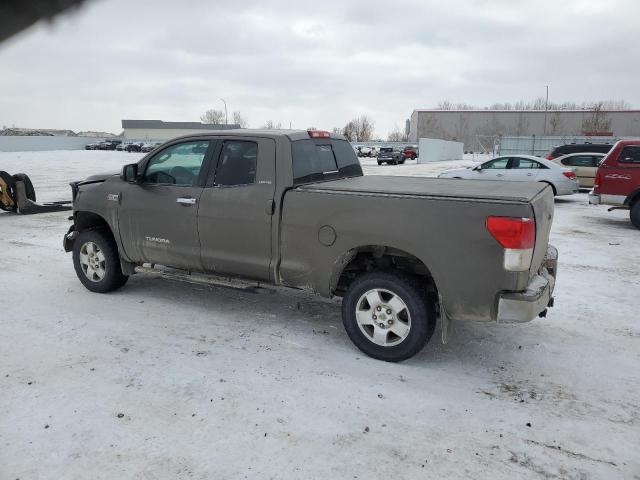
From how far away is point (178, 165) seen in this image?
16.9ft

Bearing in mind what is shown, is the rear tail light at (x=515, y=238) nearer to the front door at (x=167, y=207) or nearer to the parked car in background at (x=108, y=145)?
the front door at (x=167, y=207)

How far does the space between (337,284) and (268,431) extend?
1.57 metres

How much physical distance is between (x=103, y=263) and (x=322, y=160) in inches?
109

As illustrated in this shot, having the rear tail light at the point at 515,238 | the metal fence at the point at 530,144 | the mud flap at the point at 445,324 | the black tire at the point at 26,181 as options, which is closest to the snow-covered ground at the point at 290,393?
the mud flap at the point at 445,324

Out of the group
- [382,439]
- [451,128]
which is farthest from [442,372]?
[451,128]

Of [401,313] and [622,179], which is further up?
[622,179]

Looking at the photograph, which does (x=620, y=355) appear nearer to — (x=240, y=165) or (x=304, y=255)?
(x=304, y=255)

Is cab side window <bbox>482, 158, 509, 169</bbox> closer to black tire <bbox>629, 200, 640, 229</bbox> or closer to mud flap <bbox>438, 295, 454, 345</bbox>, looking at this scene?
black tire <bbox>629, 200, 640, 229</bbox>

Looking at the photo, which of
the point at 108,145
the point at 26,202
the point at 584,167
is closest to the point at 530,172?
the point at 584,167

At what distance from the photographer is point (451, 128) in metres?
92.5

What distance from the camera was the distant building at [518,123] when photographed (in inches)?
3078

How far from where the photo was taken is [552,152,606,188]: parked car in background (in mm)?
16297

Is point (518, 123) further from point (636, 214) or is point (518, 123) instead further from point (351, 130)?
point (636, 214)

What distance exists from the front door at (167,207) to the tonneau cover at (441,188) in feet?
4.01
